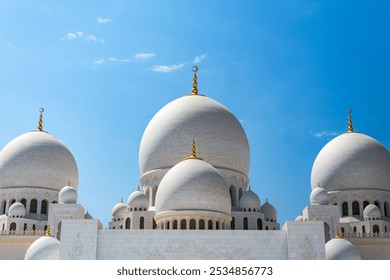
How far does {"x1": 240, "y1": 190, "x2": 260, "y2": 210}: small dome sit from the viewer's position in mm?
28250

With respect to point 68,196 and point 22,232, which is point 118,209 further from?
point 22,232

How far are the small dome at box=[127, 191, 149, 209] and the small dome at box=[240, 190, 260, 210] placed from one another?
177 inches

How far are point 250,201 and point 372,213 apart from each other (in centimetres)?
625

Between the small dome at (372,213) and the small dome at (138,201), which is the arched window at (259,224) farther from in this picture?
the small dome at (372,213)

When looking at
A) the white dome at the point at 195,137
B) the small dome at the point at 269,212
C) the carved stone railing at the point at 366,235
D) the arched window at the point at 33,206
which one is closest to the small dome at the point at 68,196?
the arched window at the point at 33,206

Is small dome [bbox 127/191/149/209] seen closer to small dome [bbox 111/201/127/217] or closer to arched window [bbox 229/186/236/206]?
small dome [bbox 111/201/127/217]

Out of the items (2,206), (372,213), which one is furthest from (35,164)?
(372,213)

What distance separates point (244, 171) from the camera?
30312 mm

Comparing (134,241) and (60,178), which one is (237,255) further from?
(60,178)

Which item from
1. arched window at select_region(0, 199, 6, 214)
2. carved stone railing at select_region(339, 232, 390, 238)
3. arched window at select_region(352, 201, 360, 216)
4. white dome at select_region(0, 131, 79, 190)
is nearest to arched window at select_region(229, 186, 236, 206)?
carved stone railing at select_region(339, 232, 390, 238)

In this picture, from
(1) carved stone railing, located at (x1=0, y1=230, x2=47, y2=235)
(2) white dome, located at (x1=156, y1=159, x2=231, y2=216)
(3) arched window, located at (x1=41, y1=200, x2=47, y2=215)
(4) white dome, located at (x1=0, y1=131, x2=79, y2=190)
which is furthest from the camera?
(4) white dome, located at (x1=0, y1=131, x2=79, y2=190)

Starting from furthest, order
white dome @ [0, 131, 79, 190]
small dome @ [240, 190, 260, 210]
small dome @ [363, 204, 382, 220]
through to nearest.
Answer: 1. white dome @ [0, 131, 79, 190]
2. small dome @ [363, 204, 382, 220]
3. small dome @ [240, 190, 260, 210]

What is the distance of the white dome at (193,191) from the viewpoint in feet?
78.7

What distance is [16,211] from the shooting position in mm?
29266
